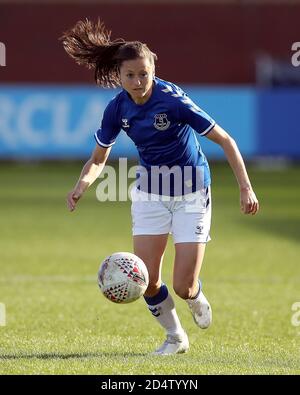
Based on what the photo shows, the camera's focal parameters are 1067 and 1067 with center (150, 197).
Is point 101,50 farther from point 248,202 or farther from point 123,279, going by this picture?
point 123,279

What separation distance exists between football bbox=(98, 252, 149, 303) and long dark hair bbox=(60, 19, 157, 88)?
1497 millimetres

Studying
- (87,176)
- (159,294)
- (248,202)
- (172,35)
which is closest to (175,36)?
(172,35)

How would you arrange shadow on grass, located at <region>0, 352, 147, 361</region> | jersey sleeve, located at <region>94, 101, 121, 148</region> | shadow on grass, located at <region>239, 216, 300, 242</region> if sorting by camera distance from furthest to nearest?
shadow on grass, located at <region>239, 216, 300, 242</region>
jersey sleeve, located at <region>94, 101, 121, 148</region>
shadow on grass, located at <region>0, 352, 147, 361</region>

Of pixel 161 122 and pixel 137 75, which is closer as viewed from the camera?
pixel 137 75

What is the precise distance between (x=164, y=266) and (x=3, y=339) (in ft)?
17.7

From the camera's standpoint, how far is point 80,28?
28.2 feet

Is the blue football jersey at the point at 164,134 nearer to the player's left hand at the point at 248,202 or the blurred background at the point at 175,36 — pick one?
the player's left hand at the point at 248,202

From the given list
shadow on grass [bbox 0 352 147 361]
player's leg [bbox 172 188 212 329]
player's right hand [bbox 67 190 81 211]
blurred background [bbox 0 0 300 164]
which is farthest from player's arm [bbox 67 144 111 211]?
blurred background [bbox 0 0 300 164]

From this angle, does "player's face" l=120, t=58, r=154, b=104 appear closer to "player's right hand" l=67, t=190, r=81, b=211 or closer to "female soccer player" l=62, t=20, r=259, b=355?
"female soccer player" l=62, t=20, r=259, b=355

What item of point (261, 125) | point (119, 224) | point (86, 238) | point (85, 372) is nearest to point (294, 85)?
point (261, 125)

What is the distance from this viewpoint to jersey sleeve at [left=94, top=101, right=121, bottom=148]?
27.1ft

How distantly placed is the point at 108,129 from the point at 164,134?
1.61 feet

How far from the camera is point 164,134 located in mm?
8141
